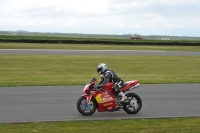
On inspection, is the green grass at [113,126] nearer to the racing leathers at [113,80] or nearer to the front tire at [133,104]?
the front tire at [133,104]

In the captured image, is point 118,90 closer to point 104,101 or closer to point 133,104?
point 104,101

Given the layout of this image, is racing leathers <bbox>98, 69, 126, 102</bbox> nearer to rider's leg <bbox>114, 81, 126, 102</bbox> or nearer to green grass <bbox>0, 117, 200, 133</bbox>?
rider's leg <bbox>114, 81, 126, 102</bbox>

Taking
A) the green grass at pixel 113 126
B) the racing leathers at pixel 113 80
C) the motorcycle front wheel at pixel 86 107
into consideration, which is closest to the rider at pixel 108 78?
the racing leathers at pixel 113 80

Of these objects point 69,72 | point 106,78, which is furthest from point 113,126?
point 69,72

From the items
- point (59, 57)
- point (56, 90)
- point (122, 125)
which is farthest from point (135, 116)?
point (59, 57)

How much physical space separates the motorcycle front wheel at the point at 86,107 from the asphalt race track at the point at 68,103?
0.15 m

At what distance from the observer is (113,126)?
29.0ft

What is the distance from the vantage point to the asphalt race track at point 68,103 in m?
10.1

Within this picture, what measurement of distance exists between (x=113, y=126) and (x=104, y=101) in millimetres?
1524

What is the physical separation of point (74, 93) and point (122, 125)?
5669mm

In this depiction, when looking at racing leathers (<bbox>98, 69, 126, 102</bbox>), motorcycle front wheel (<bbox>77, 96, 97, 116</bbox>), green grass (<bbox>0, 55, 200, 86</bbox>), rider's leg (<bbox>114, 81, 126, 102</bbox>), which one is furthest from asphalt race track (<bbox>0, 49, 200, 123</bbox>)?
green grass (<bbox>0, 55, 200, 86</bbox>)

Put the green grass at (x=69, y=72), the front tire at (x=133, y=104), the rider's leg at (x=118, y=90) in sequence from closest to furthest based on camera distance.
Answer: the rider's leg at (x=118, y=90), the front tire at (x=133, y=104), the green grass at (x=69, y=72)

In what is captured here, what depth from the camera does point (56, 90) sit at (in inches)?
599

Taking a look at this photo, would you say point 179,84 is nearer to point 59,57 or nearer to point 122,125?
point 122,125
